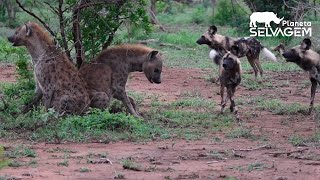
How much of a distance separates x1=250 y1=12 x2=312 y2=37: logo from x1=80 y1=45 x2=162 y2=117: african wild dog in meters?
7.70

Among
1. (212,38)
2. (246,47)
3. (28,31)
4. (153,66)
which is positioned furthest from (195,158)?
(212,38)

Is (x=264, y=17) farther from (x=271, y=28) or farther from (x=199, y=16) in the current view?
(x=199, y=16)

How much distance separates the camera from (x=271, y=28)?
18969mm

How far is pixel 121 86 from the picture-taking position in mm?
9781

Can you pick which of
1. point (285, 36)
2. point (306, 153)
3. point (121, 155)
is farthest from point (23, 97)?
point (285, 36)

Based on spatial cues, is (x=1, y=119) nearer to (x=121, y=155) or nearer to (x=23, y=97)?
(x=23, y=97)

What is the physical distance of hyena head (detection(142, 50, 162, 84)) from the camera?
9.98 meters

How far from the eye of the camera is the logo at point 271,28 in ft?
57.3

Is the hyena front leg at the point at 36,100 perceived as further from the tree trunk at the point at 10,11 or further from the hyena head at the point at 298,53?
the tree trunk at the point at 10,11

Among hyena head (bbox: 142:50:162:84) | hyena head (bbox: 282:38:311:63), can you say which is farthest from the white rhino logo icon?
hyena head (bbox: 142:50:162:84)

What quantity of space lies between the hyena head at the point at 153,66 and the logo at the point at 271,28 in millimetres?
7579

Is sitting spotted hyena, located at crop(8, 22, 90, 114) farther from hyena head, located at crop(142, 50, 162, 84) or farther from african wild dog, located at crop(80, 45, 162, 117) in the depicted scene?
hyena head, located at crop(142, 50, 162, 84)

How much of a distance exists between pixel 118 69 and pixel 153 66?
1.68ft

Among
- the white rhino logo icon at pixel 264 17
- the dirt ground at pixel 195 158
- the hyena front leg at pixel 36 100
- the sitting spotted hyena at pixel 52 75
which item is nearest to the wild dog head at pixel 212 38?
the white rhino logo icon at pixel 264 17
